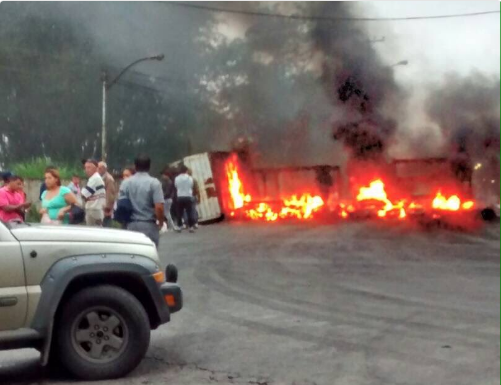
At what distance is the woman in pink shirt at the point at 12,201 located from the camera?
8.00m

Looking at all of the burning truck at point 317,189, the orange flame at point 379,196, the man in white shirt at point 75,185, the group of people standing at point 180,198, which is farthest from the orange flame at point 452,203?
the man in white shirt at point 75,185

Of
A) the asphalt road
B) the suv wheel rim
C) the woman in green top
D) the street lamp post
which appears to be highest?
the street lamp post

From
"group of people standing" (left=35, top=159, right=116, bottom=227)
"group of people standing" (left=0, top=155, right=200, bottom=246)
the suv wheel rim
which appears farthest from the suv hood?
"group of people standing" (left=35, top=159, right=116, bottom=227)

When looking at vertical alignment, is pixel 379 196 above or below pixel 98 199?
below

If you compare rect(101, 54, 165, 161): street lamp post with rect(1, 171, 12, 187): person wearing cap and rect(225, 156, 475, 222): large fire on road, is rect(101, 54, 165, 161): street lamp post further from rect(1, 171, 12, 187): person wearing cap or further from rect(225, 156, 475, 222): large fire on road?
rect(1, 171, 12, 187): person wearing cap

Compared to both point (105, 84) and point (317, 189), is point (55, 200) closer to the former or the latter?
point (105, 84)

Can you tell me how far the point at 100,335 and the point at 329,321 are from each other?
8.38 feet

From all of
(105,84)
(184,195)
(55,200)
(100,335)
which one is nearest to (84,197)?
(55,200)

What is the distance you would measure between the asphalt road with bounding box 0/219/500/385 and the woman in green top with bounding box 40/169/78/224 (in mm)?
1610

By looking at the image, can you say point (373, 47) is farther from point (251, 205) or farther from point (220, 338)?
point (220, 338)

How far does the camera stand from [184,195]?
1697cm

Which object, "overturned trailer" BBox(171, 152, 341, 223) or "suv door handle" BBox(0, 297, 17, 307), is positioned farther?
"overturned trailer" BBox(171, 152, 341, 223)

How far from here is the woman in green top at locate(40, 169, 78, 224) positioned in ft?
24.9

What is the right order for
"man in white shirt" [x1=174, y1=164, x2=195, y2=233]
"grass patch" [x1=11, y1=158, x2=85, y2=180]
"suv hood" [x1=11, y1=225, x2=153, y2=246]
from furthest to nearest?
"man in white shirt" [x1=174, y1=164, x2=195, y2=233]
"grass patch" [x1=11, y1=158, x2=85, y2=180]
"suv hood" [x1=11, y1=225, x2=153, y2=246]
